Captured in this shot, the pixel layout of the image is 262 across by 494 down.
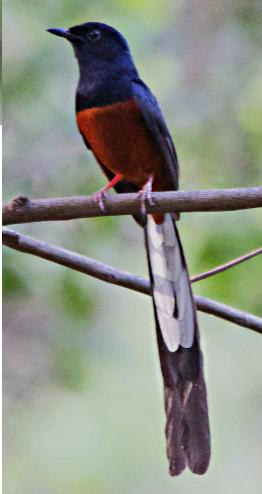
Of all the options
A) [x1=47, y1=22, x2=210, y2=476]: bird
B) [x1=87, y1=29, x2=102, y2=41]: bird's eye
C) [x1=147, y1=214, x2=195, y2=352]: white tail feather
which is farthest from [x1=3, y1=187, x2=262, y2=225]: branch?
[x1=87, y1=29, x2=102, y2=41]: bird's eye

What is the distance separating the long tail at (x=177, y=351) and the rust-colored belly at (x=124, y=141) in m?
0.13

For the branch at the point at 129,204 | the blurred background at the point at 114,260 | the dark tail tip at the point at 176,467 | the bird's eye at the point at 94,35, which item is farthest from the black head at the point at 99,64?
the dark tail tip at the point at 176,467

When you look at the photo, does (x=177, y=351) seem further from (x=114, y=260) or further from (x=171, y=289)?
(x=114, y=260)

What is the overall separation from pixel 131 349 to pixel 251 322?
370 mm

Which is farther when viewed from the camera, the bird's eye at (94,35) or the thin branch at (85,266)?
the bird's eye at (94,35)

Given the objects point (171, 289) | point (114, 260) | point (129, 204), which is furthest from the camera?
point (114, 260)

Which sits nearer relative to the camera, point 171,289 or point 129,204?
point 129,204

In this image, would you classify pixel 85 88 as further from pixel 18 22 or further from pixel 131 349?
pixel 131 349

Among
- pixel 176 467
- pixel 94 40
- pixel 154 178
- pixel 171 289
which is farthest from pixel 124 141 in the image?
pixel 176 467

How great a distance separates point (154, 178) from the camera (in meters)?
1.59

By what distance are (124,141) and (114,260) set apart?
0.31m

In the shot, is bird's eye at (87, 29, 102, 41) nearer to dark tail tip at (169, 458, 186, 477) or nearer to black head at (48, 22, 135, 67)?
black head at (48, 22, 135, 67)

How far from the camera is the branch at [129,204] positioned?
1.26 meters

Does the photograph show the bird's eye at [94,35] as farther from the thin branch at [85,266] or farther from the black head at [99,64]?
the thin branch at [85,266]
